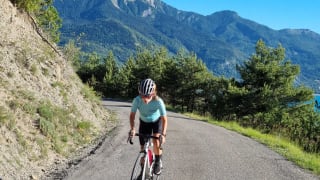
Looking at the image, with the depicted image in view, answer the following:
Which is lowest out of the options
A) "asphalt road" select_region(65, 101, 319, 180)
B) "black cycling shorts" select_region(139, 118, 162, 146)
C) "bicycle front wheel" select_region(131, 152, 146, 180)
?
"asphalt road" select_region(65, 101, 319, 180)

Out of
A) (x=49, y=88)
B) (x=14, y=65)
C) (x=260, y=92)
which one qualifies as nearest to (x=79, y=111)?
(x=49, y=88)

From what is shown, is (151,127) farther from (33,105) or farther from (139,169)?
(33,105)

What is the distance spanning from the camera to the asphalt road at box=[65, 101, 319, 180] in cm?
887

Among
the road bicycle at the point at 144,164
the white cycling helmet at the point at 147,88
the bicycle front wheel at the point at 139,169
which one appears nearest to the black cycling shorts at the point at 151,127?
the road bicycle at the point at 144,164

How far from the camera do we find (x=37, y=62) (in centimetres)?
1350

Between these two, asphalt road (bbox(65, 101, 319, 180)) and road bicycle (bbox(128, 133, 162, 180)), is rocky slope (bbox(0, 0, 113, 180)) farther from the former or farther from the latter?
road bicycle (bbox(128, 133, 162, 180))

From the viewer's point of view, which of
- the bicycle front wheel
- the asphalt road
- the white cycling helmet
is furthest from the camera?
the asphalt road

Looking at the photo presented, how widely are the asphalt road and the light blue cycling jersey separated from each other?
5.95ft

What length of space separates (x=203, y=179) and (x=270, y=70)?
34.2 metres

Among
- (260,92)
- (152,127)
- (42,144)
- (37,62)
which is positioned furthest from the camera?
(260,92)

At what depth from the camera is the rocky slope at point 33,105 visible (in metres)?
8.69

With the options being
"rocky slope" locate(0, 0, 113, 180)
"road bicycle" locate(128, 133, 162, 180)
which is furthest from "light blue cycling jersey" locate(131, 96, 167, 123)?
"rocky slope" locate(0, 0, 113, 180)

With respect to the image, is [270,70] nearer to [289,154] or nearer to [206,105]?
[206,105]

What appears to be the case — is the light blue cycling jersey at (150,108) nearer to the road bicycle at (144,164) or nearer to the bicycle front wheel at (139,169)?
the road bicycle at (144,164)
